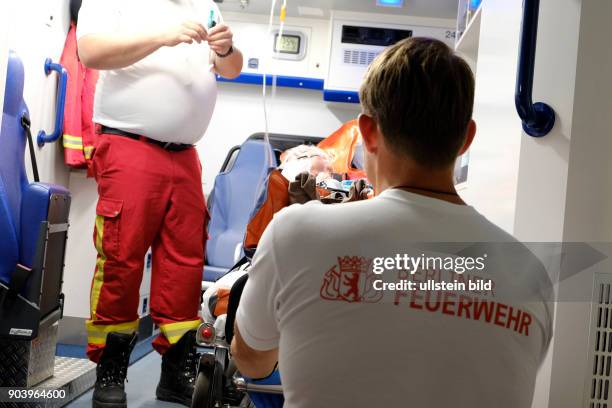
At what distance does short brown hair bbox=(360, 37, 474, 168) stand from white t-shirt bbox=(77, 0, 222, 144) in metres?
1.63

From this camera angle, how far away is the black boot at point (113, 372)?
7.53 feet

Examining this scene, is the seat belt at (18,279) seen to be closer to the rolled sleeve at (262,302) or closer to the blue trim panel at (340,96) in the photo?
the rolled sleeve at (262,302)

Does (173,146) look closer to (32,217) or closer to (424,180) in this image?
(32,217)

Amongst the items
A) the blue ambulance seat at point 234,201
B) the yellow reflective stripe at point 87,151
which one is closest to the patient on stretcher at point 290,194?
the blue ambulance seat at point 234,201

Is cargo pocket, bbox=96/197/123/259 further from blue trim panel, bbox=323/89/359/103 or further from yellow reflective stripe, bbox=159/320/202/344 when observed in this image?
blue trim panel, bbox=323/89/359/103

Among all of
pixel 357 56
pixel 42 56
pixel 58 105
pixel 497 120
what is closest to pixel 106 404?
pixel 58 105

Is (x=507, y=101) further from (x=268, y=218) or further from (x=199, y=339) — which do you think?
(x=199, y=339)

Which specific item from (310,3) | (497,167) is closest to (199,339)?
(497,167)

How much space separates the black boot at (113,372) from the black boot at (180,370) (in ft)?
0.72

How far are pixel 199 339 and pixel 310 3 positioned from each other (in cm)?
345

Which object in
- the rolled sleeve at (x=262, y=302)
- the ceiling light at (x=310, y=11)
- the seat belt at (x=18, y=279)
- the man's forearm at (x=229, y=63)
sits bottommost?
the seat belt at (x=18, y=279)

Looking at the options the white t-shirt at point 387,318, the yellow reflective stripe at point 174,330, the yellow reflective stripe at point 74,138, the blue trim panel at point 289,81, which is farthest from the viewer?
the blue trim panel at point 289,81

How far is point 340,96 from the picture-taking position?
4746mm

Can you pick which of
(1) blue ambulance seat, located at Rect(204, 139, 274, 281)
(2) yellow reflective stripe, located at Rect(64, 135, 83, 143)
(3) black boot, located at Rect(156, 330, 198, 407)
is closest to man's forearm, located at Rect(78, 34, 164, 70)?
(3) black boot, located at Rect(156, 330, 198, 407)
